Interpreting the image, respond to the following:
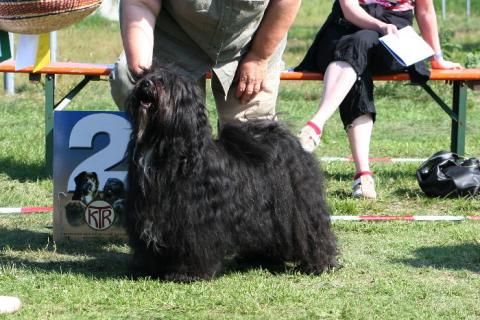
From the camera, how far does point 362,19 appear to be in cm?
610

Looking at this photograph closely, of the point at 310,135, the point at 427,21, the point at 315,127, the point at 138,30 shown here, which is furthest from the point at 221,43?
the point at 427,21

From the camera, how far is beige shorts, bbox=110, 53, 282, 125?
4.54m

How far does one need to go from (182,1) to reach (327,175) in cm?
280

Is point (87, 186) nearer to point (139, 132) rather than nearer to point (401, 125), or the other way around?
point (139, 132)

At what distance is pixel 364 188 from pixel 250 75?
1.75 m

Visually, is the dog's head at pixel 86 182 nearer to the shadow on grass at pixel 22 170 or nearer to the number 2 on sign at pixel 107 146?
the number 2 on sign at pixel 107 146

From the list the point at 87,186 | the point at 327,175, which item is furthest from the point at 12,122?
the point at 87,186

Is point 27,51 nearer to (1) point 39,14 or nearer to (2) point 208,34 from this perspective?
(1) point 39,14

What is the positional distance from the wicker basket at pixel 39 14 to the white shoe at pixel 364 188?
2.75 m

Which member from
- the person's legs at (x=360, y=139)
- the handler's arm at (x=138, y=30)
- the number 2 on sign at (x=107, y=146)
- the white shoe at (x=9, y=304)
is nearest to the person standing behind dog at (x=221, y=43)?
the handler's arm at (x=138, y=30)

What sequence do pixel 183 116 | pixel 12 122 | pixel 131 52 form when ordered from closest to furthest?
pixel 183 116
pixel 131 52
pixel 12 122

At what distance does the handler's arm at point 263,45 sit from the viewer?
14.0 feet

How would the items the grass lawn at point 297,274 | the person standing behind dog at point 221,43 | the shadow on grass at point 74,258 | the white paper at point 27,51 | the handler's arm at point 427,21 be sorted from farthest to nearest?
the handler's arm at point 427,21, the shadow on grass at point 74,258, the person standing behind dog at point 221,43, the white paper at point 27,51, the grass lawn at point 297,274

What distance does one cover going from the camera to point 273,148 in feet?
13.3
